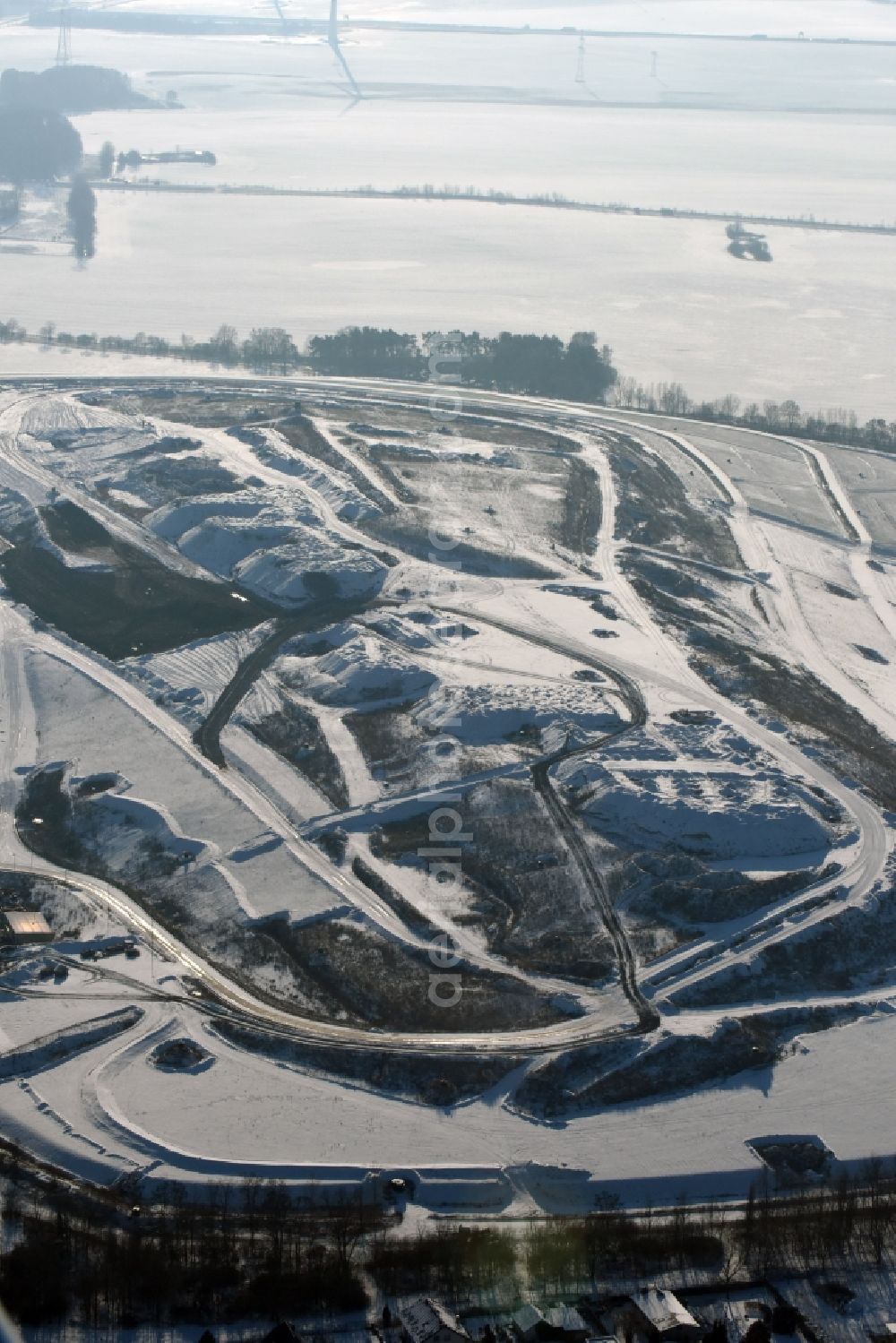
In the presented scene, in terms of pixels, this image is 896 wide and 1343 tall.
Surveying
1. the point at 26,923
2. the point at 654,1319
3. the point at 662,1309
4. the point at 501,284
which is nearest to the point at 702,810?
the point at 662,1309

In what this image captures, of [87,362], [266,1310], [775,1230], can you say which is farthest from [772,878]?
[87,362]

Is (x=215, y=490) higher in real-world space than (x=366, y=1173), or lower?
higher

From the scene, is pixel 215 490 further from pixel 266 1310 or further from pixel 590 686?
pixel 266 1310

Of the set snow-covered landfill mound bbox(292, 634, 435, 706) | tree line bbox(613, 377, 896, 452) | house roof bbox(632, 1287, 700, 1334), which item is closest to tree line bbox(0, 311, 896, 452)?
tree line bbox(613, 377, 896, 452)

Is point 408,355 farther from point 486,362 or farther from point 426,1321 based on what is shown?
point 426,1321

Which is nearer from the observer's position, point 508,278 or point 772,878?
point 772,878

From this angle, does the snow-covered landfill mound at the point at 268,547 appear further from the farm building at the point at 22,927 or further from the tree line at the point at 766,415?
the tree line at the point at 766,415

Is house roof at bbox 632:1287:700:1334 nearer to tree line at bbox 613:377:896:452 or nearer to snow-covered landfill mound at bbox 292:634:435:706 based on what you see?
snow-covered landfill mound at bbox 292:634:435:706
